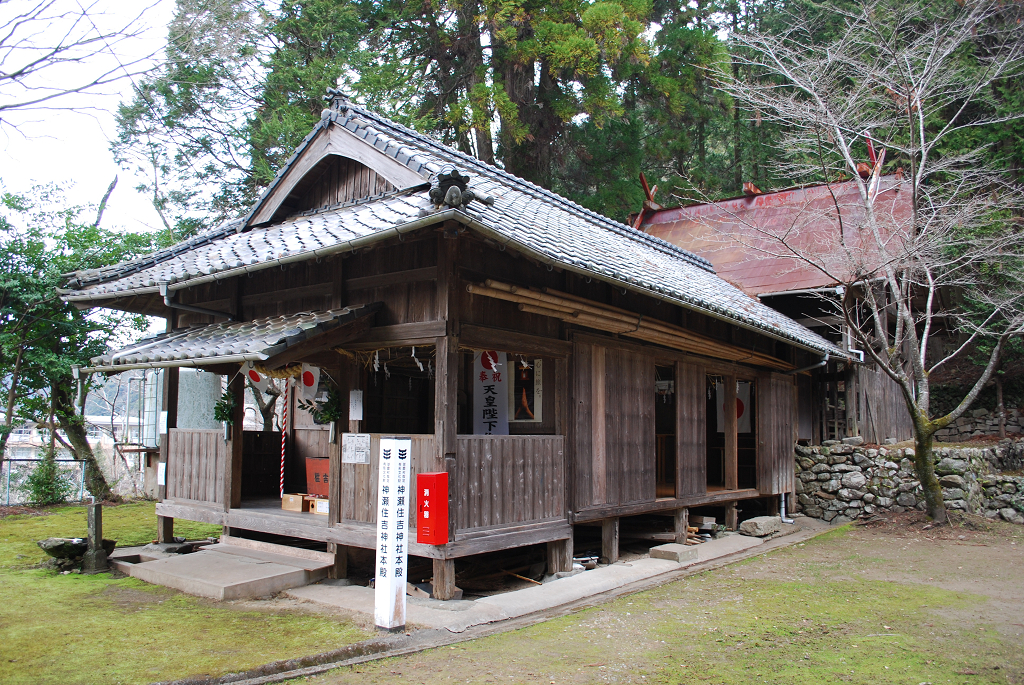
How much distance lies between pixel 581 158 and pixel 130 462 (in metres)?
16.3

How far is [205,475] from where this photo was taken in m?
10.7

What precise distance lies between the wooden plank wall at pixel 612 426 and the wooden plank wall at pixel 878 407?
797 cm

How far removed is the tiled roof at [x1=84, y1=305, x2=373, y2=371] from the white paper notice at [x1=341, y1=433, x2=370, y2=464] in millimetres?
1454

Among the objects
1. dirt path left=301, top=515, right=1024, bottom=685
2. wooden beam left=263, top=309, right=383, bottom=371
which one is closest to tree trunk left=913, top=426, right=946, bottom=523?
dirt path left=301, top=515, right=1024, bottom=685

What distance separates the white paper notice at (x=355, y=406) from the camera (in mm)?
8711

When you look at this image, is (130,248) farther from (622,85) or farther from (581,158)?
(622,85)

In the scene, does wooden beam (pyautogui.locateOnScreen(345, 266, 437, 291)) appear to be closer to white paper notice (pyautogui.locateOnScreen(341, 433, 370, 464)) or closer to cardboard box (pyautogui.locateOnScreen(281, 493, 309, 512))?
white paper notice (pyautogui.locateOnScreen(341, 433, 370, 464))

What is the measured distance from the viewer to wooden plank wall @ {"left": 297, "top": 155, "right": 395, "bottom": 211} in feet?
34.7

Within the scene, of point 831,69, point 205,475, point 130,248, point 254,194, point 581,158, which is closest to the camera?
point 205,475

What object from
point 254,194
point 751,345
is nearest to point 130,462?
point 254,194

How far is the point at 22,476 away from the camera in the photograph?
15.6 metres

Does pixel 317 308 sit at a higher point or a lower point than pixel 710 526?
higher

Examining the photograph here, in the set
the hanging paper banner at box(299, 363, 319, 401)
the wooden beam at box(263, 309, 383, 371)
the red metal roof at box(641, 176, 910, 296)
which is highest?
the red metal roof at box(641, 176, 910, 296)

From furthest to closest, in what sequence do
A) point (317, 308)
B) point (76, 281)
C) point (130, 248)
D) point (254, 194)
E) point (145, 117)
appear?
point (254, 194)
point (145, 117)
point (130, 248)
point (76, 281)
point (317, 308)
